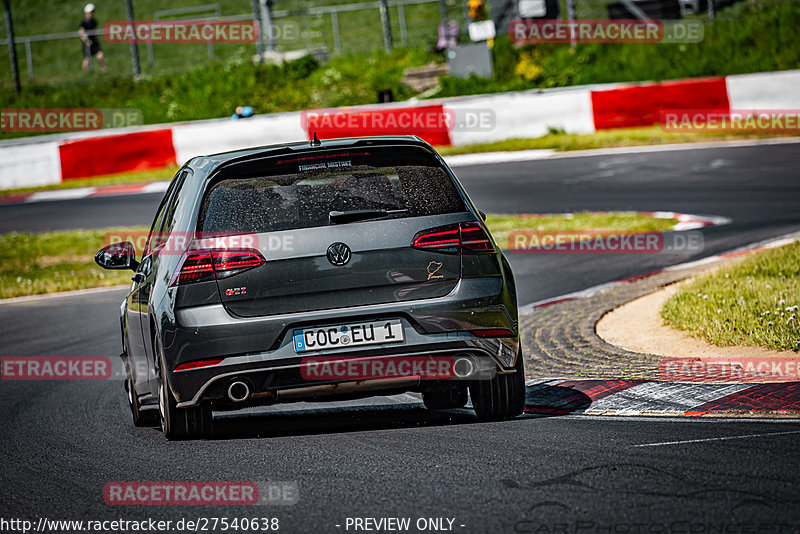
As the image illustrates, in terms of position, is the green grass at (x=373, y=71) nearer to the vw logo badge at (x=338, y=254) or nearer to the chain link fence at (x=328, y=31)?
the chain link fence at (x=328, y=31)

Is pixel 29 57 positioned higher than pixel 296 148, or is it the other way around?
pixel 29 57

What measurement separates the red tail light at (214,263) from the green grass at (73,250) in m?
10.2

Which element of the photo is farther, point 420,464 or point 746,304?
point 746,304

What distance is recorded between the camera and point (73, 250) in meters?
19.4

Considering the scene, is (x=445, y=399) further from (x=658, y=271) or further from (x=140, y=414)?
(x=658, y=271)

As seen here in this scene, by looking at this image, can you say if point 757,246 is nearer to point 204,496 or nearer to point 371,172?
point 371,172

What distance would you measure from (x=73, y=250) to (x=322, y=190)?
1371 centimetres

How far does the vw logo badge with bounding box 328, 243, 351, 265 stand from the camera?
6.31 meters

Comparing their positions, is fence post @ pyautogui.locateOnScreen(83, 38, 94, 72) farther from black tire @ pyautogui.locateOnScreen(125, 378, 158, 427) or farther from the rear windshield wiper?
the rear windshield wiper

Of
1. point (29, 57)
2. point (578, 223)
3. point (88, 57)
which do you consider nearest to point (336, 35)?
point (88, 57)

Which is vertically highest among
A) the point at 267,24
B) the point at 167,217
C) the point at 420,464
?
the point at 267,24

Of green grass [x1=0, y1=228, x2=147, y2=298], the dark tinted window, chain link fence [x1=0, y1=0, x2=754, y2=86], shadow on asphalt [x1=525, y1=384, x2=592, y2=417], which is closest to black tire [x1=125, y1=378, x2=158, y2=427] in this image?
the dark tinted window

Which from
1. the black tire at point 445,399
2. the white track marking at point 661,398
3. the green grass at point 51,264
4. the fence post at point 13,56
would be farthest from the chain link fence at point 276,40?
the white track marking at point 661,398

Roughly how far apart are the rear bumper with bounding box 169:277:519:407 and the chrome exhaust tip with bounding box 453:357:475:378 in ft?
0.15
